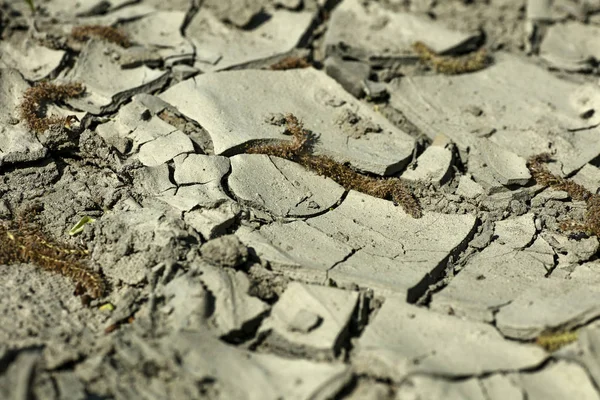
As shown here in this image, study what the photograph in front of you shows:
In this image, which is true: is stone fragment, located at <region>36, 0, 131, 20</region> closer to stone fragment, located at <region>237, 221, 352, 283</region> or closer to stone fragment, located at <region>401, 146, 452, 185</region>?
stone fragment, located at <region>237, 221, 352, 283</region>

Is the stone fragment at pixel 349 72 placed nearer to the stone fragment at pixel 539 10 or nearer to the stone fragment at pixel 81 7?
the stone fragment at pixel 539 10

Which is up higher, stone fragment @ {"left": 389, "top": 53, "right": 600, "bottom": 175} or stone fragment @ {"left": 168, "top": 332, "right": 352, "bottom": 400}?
stone fragment @ {"left": 389, "top": 53, "right": 600, "bottom": 175}

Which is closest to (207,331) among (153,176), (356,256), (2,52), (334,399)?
(334,399)

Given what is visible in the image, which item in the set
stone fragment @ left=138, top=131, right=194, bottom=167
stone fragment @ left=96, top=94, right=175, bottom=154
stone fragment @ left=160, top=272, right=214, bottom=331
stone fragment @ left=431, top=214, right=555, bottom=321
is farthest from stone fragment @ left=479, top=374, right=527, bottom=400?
stone fragment @ left=96, top=94, right=175, bottom=154

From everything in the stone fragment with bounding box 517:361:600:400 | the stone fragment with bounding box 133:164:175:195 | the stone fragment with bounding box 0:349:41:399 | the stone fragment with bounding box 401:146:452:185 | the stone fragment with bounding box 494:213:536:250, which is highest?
the stone fragment with bounding box 517:361:600:400

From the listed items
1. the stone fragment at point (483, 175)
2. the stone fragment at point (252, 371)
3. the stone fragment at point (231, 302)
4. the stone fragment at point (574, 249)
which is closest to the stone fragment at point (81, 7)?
the stone fragment at point (231, 302)
